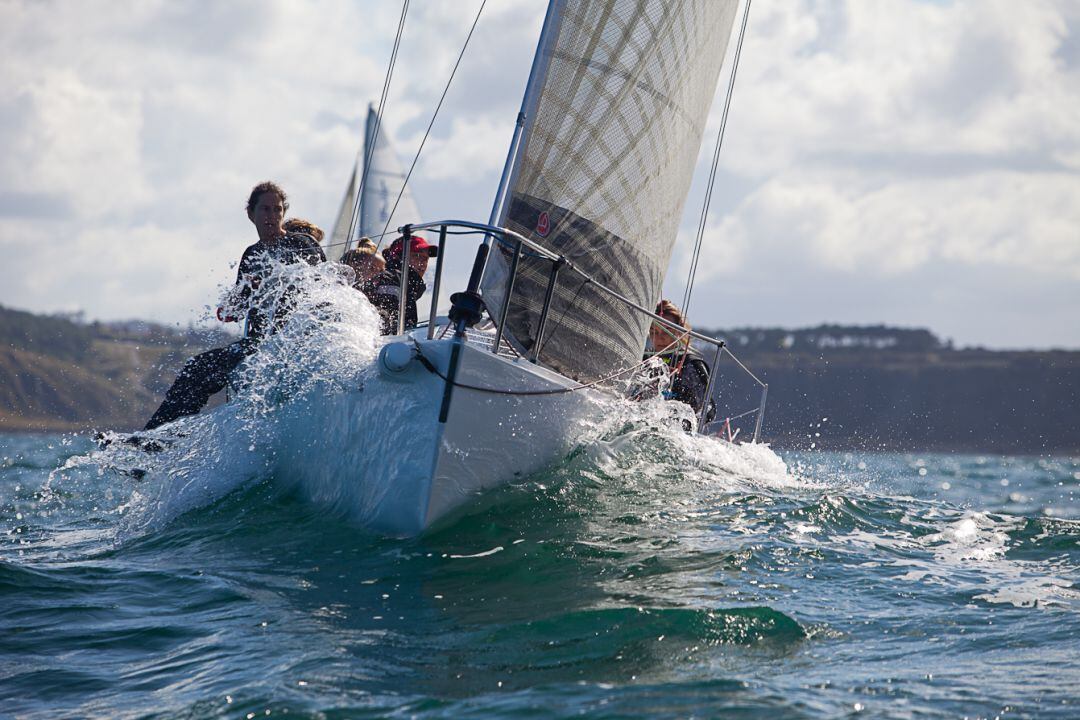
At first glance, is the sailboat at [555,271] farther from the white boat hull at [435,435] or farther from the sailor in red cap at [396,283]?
the sailor in red cap at [396,283]

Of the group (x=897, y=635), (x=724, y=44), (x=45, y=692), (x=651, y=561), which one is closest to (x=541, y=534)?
(x=651, y=561)

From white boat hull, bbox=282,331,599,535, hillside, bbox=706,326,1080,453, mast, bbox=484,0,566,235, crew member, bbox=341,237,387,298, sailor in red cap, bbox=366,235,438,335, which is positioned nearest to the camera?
white boat hull, bbox=282,331,599,535

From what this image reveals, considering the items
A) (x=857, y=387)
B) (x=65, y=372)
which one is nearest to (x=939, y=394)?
(x=857, y=387)

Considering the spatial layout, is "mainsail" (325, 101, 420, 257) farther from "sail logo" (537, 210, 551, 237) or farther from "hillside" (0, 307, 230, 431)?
"hillside" (0, 307, 230, 431)

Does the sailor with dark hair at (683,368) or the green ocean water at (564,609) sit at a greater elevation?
the sailor with dark hair at (683,368)

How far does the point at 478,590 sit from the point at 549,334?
72.2 inches

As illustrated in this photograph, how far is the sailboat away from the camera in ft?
17.0

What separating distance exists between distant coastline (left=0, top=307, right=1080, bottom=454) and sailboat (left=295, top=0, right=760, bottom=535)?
68244mm

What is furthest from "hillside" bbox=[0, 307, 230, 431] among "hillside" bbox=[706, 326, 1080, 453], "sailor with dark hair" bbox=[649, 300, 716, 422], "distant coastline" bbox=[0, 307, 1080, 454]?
"sailor with dark hair" bbox=[649, 300, 716, 422]

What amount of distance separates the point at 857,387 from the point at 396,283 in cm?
8507

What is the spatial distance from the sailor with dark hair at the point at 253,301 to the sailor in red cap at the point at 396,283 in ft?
1.29

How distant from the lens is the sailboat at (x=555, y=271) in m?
5.19

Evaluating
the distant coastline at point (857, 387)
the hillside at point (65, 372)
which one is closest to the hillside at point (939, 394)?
the distant coastline at point (857, 387)

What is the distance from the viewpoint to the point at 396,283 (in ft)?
23.2
